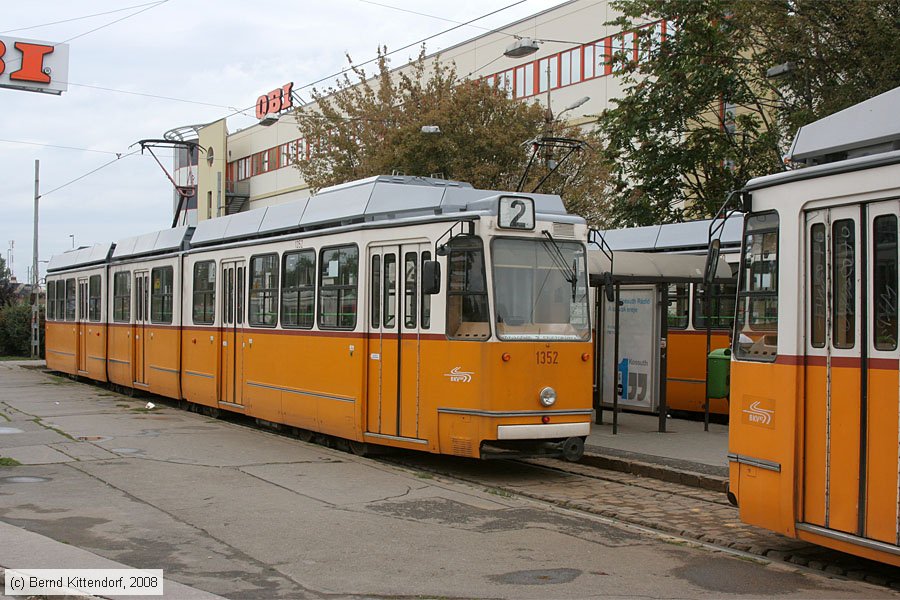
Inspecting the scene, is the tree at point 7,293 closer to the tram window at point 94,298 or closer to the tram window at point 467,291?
the tram window at point 94,298

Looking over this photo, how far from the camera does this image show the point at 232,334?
17156 mm

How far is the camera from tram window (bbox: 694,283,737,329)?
17297 millimetres

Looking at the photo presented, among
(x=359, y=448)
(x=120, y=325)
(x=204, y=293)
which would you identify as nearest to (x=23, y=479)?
(x=359, y=448)

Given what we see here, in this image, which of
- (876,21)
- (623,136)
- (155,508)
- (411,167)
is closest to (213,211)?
(411,167)

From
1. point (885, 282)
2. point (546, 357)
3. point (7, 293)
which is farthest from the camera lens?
point (7, 293)

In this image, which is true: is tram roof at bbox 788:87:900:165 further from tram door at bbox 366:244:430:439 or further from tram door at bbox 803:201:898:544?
tram door at bbox 366:244:430:439

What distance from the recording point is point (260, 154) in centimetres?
6694

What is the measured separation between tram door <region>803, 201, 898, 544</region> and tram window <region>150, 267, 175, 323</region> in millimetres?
14935

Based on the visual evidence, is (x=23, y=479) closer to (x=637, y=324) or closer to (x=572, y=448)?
(x=572, y=448)

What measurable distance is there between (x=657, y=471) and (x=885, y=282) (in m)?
5.57

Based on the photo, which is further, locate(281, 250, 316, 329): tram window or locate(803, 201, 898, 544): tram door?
locate(281, 250, 316, 329): tram window

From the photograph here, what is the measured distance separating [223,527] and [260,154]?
197ft

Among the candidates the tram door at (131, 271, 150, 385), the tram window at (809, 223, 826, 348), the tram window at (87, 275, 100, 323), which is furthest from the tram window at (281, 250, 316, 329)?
the tram window at (87, 275, 100, 323)

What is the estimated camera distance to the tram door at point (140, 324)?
853 inches
